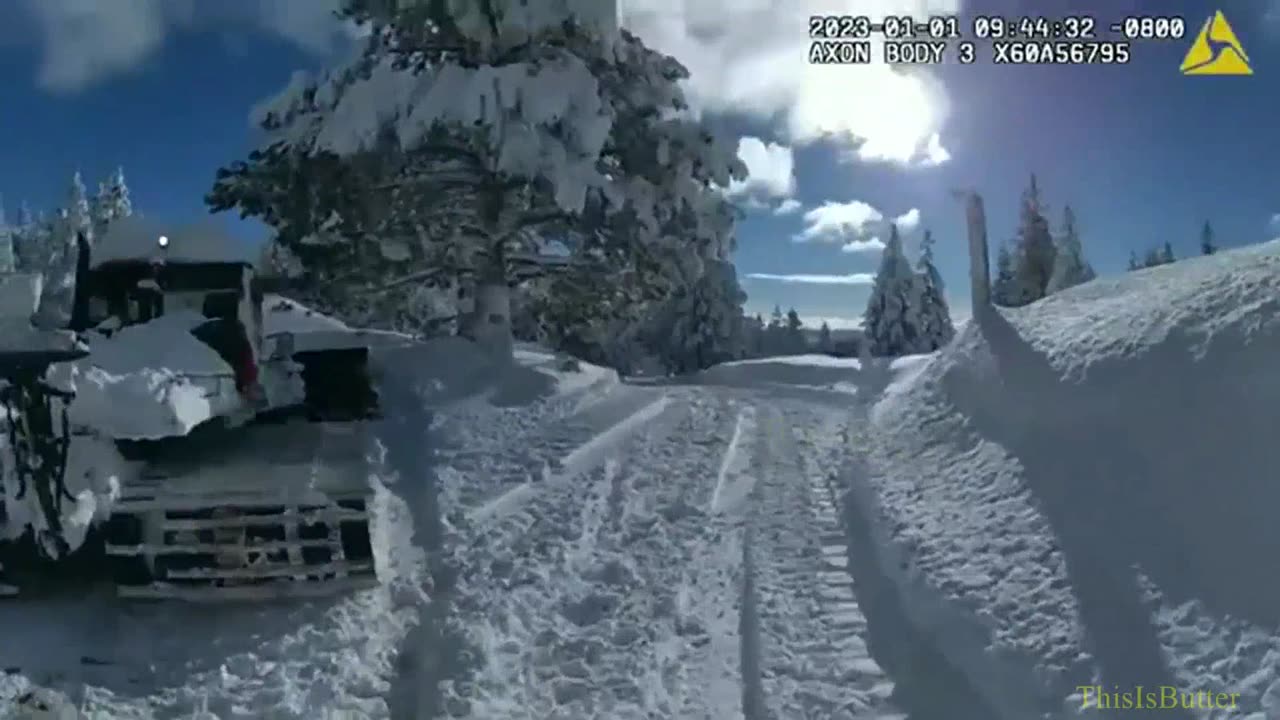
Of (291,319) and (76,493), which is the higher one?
(291,319)

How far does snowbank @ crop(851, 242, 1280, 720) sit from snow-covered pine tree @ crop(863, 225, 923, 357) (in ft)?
112

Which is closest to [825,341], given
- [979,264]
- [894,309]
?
[894,309]

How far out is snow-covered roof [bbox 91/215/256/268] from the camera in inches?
395

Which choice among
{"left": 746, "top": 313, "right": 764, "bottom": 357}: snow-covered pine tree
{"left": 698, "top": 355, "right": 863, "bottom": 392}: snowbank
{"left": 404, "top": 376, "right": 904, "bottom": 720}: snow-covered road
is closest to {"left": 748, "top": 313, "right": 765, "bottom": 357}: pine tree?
{"left": 746, "top": 313, "right": 764, "bottom": 357}: snow-covered pine tree

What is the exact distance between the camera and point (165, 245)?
10156mm

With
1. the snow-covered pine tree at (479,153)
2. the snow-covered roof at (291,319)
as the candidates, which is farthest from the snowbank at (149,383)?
the snow-covered pine tree at (479,153)

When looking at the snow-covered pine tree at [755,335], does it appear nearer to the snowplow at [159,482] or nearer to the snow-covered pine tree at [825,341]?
the snow-covered pine tree at [825,341]

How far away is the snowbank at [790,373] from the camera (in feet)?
79.3

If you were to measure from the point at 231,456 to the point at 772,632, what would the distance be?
4.80m

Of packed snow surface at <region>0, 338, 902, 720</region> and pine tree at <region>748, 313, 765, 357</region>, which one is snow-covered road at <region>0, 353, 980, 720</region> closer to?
packed snow surface at <region>0, 338, 902, 720</region>

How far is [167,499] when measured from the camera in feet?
22.0

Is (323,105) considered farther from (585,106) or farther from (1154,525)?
(1154,525)

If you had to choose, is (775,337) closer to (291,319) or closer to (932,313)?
(932,313)

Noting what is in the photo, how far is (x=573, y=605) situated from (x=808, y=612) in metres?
1.61
